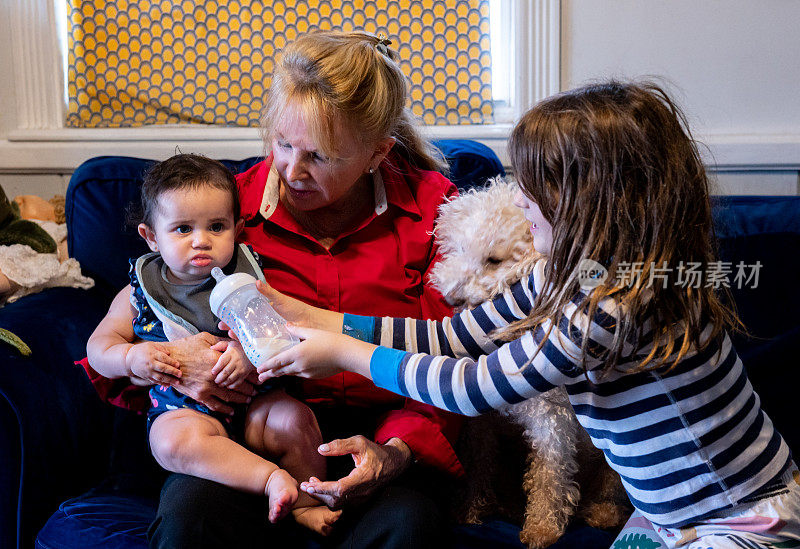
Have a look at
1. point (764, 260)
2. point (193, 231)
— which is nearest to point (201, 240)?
point (193, 231)

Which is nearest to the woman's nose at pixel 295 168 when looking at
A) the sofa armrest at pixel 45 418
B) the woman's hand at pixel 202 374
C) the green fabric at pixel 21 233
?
the woman's hand at pixel 202 374

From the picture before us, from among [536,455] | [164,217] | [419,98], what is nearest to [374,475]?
[536,455]

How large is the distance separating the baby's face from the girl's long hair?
61 cm

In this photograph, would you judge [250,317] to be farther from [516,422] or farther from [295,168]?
[516,422]

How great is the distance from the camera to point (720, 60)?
7.18 feet

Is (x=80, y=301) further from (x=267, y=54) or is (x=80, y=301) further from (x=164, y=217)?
(x=267, y=54)

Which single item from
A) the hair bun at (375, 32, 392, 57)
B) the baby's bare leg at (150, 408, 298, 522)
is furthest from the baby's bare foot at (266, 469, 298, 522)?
the hair bun at (375, 32, 392, 57)

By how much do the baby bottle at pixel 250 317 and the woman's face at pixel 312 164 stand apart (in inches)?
10.1

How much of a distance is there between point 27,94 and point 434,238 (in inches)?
70.6

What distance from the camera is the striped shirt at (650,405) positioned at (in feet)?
3.62

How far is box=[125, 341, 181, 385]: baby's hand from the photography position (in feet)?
4.33

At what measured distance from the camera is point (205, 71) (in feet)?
8.23

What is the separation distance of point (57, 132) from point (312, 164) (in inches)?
61.1

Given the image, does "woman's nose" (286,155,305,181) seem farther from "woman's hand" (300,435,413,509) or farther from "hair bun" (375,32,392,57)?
"woman's hand" (300,435,413,509)
